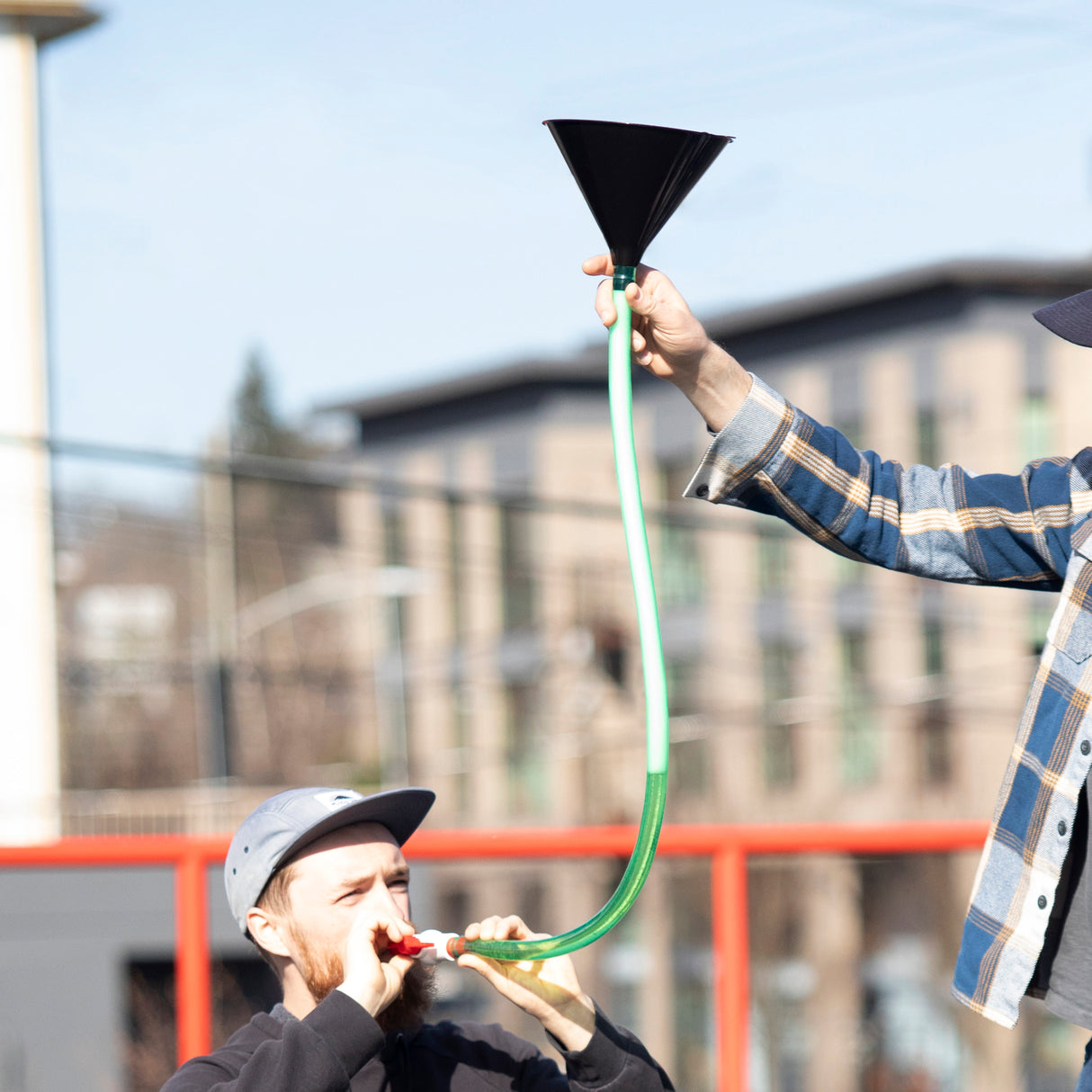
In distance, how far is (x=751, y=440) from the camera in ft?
6.08

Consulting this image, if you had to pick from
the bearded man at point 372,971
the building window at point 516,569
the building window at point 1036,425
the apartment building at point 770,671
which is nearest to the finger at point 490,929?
the bearded man at point 372,971

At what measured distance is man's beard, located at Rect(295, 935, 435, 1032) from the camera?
204cm

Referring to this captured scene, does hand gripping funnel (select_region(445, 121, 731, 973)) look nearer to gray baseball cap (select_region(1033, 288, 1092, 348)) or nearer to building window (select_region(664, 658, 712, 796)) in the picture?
gray baseball cap (select_region(1033, 288, 1092, 348))

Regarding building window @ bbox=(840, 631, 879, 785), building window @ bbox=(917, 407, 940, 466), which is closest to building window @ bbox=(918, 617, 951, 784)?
building window @ bbox=(840, 631, 879, 785)

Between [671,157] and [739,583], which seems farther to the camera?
[739,583]

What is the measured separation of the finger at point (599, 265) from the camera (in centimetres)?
178

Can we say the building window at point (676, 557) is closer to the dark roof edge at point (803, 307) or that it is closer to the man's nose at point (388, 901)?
the dark roof edge at point (803, 307)

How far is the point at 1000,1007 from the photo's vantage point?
174 centimetres

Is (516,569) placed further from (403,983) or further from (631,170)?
(631,170)

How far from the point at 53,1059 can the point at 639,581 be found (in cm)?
1506

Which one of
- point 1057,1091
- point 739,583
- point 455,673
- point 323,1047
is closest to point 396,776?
point 455,673

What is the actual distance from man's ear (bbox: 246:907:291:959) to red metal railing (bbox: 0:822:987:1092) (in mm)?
1195

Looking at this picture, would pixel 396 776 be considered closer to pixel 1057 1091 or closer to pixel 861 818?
pixel 861 818

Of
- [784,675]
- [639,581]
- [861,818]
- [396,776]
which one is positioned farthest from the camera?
[396,776]
